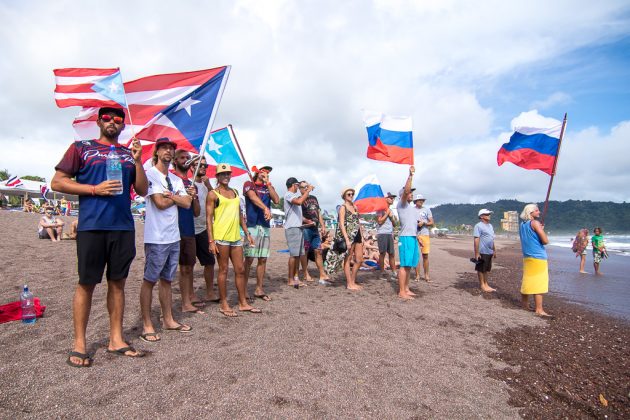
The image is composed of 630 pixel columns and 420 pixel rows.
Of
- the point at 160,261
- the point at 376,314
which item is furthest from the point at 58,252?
the point at 376,314

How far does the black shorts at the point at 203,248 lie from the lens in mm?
5305

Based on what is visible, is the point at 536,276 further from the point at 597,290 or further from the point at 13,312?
the point at 13,312

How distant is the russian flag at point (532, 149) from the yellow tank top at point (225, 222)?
18.6ft

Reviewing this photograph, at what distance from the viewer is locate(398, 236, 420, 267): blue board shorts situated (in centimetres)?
631

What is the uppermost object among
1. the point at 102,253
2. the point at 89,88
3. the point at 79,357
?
the point at 89,88

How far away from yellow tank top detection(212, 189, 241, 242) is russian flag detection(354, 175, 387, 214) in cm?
591

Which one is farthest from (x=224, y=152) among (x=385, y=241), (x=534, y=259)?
(x=534, y=259)

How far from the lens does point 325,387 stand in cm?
279

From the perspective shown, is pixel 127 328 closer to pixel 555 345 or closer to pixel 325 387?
pixel 325 387

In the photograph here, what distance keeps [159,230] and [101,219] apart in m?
0.74

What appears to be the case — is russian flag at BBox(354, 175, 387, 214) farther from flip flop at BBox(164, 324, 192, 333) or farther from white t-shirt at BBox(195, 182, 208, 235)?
flip flop at BBox(164, 324, 192, 333)

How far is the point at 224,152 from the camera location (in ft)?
21.6

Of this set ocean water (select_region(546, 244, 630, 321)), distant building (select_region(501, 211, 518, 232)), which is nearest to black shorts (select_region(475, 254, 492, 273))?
ocean water (select_region(546, 244, 630, 321))

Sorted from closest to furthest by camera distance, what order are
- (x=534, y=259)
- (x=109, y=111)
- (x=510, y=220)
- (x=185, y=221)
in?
(x=109, y=111)
(x=185, y=221)
(x=534, y=259)
(x=510, y=220)
